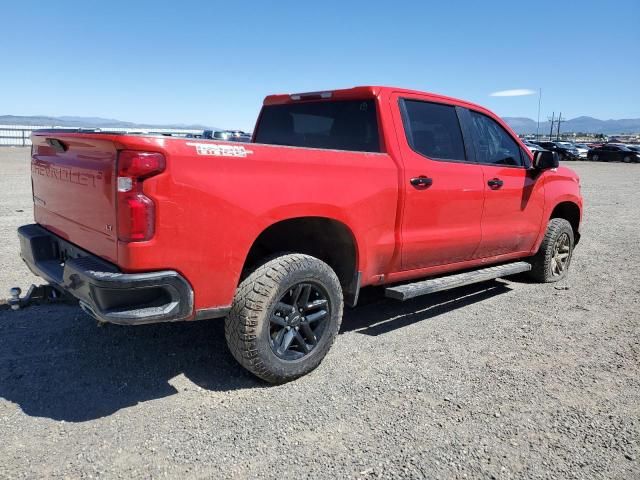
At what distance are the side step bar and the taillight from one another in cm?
209

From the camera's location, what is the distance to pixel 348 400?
11.0 ft

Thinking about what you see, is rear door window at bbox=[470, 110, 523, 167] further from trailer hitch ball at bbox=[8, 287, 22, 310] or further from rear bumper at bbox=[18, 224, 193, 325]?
trailer hitch ball at bbox=[8, 287, 22, 310]

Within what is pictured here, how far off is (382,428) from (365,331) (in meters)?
1.56

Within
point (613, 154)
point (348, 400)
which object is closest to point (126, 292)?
point (348, 400)

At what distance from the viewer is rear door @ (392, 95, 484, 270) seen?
4160 mm

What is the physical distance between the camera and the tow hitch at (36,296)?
3650 millimetres

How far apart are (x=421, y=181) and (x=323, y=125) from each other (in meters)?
1.00

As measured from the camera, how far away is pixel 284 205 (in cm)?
330

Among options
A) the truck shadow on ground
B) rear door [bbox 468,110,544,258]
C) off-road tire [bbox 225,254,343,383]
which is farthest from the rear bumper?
rear door [bbox 468,110,544,258]

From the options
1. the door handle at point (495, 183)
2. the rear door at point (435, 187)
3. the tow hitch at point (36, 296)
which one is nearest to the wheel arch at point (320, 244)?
the rear door at point (435, 187)

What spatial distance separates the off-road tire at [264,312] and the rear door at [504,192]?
2.16m

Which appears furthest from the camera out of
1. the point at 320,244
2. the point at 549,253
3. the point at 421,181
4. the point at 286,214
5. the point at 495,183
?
the point at 549,253

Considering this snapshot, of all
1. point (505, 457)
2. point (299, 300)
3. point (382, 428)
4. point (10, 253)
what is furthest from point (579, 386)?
point (10, 253)

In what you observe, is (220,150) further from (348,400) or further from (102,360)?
(102,360)
